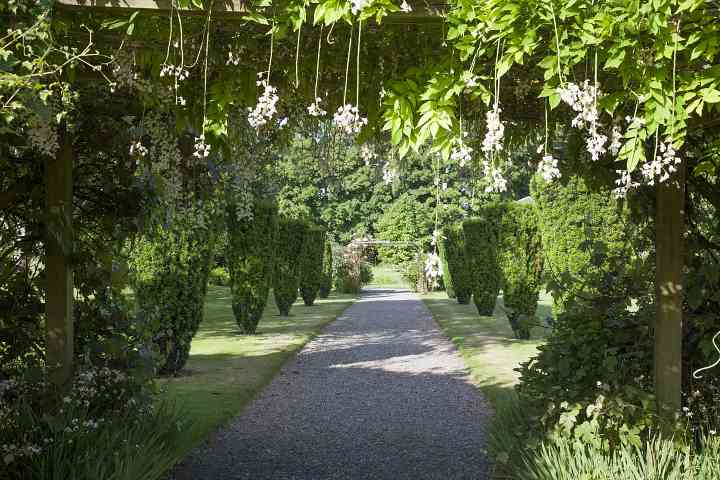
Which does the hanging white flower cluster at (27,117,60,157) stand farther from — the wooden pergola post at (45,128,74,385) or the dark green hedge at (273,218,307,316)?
the dark green hedge at (273,218,307,316)

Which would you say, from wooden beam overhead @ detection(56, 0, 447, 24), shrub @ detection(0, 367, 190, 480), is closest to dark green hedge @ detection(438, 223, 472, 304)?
shrub @ detection(0, 367, 190, 480)

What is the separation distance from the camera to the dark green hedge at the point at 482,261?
14648 millimetres

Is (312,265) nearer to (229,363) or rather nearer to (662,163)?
(229,363)

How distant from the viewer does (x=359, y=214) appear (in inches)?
1566

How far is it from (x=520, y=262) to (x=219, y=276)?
19404mm

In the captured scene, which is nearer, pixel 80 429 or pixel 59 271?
pixel 80 429

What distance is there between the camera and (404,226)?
35406mm

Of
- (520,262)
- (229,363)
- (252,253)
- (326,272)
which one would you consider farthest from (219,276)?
(229,363)

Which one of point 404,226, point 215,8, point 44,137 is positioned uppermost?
point 404,226

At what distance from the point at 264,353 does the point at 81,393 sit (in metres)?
6.58

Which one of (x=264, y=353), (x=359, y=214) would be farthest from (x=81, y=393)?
(x=359, y=214)

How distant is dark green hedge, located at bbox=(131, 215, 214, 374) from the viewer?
25.2 ft

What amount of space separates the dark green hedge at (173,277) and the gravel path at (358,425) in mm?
1225

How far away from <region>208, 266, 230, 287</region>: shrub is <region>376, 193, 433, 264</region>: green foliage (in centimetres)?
889
